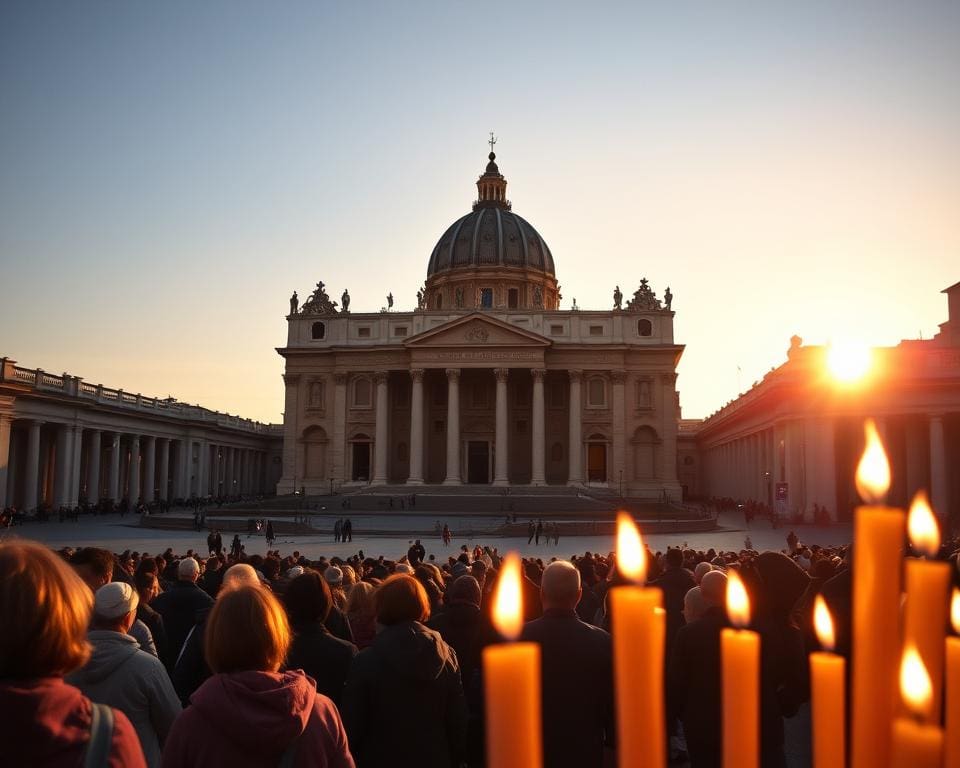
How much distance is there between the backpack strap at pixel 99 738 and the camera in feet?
8.09

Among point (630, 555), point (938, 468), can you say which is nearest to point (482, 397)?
point (938, 468)

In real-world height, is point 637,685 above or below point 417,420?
below

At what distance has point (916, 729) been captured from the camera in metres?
0.96

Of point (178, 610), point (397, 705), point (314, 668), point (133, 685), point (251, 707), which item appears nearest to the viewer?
point (251, 707)

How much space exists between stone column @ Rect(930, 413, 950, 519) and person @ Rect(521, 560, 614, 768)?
44445 millimetres

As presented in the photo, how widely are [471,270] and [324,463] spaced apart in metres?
23.6

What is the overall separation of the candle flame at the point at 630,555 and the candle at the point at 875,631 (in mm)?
494

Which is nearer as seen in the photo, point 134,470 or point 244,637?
point 244,637

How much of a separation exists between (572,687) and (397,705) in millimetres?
1047

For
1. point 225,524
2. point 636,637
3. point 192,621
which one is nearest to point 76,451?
point 225,524

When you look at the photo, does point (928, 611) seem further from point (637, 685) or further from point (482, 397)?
point (482, 397)

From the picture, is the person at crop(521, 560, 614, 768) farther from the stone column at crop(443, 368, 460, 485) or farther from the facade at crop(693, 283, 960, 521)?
the stone column at crop(443, 368, 460, 485)

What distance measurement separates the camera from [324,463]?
232 feet

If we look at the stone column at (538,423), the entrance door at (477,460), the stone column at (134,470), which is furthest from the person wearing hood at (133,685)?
the entrance door at (477,460)
